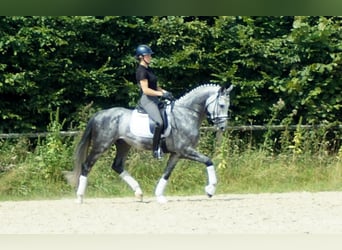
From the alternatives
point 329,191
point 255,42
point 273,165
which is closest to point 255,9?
point 329,191

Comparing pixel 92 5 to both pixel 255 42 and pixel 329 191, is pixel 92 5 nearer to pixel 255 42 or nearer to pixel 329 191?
pixel 329 191

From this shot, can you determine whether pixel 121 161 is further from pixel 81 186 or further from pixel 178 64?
pixel 178 64

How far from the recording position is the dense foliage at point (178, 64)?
12.8 m

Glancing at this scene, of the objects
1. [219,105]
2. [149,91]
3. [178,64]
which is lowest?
[219,105]

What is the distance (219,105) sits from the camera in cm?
906

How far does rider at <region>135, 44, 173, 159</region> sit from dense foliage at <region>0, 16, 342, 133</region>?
13.5 ft

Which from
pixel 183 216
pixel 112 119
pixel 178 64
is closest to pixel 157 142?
pixel 112 119

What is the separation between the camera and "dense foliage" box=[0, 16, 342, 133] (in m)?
12.8

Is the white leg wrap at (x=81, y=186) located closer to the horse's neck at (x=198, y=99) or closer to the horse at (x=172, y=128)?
the horse at (x=172, y=128)

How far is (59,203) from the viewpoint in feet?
31.3

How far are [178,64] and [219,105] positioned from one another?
435 centimetres

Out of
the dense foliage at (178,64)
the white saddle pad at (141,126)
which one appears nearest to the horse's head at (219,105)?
the white saddle pad at (141,126)

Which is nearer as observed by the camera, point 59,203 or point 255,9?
point 255,9

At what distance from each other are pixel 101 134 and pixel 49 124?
398cm
